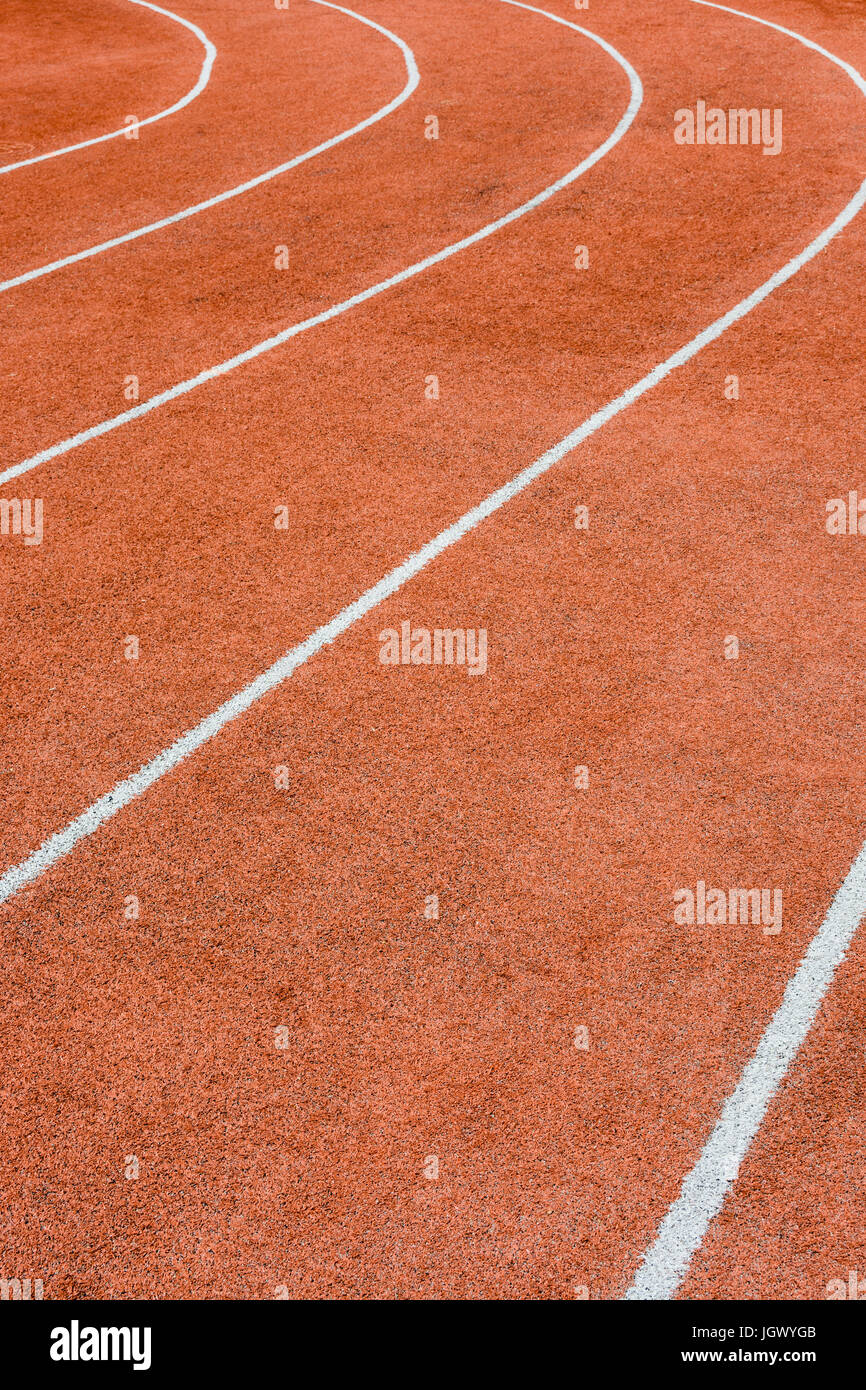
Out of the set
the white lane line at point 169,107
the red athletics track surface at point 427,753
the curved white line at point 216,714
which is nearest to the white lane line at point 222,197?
the red athletics track surface at point 427,753

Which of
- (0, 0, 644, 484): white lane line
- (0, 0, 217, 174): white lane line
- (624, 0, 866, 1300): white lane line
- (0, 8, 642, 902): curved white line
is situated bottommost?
(624, 0, 866, 1300): white lane line

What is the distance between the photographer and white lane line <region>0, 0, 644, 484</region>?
8.81 m

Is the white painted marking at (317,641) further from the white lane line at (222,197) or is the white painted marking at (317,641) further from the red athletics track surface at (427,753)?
the white lane line at (222,197)

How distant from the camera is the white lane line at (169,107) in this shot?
1418 centimetres

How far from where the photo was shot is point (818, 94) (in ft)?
50.8

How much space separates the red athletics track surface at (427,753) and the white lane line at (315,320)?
139mm

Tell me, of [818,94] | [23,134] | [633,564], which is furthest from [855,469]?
[23,134]

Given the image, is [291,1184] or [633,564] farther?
[633,564]

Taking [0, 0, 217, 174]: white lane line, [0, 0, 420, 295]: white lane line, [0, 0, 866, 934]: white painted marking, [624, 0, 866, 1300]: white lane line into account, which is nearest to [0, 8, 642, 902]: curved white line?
[0, 0, 866, 934]: white painted marking

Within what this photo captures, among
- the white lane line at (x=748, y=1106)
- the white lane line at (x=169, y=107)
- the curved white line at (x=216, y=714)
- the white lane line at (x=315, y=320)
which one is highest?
the white lane line at (x=169, y=107)

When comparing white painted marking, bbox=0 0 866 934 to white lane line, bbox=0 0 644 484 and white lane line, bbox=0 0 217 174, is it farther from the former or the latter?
white lane line, bbox=0 0 217 174

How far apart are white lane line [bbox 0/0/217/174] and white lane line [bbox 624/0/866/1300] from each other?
509 inches

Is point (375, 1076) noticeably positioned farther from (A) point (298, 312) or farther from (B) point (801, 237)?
(B) point (801, 237)
